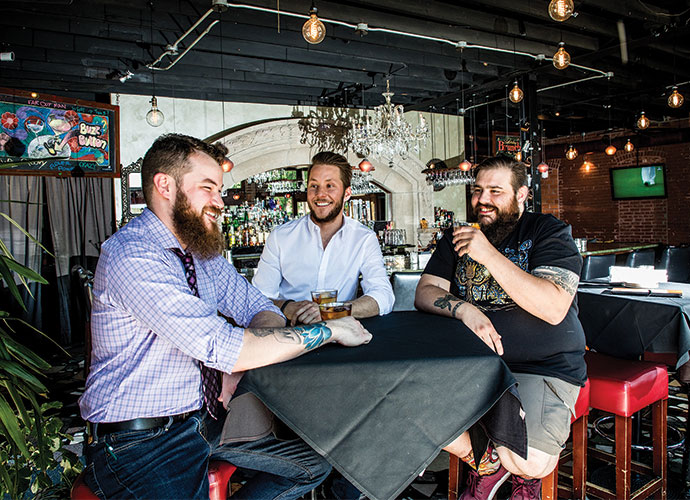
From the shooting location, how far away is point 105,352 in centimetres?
150

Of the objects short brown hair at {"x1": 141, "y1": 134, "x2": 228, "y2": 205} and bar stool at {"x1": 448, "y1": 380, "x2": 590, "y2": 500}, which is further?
→ bar stool at {"x1": 448, "y1": 380, "x2": 590, "y2": 500}

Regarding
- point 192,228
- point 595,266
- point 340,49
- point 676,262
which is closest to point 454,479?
point 192,228

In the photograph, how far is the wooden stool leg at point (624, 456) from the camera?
2168mm

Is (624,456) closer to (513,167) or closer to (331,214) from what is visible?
(513,167)

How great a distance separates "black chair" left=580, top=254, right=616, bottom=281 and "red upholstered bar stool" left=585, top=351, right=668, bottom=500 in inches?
105

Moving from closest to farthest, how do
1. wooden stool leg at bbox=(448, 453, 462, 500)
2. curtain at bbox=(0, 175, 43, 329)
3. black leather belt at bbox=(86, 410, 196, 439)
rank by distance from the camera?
black leather belt at bbox=(86, 410, 196, 439) < wooden stool leg at bbox=(448, 453, 462, 500) < curtain at bbox=(0, 175, 43, 329)

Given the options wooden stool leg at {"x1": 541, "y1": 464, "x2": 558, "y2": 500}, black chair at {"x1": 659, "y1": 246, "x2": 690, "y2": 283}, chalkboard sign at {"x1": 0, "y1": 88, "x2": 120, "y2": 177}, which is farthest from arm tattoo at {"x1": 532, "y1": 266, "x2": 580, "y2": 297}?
chalkboard sign at {"x1": 0, "y1": 88, "x2": 120, "y2": 177}

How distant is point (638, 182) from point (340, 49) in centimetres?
909

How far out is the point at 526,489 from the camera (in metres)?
1.79

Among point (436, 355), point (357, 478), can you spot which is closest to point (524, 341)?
point (436, 355)

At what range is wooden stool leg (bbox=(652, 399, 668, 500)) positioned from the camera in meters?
2.29

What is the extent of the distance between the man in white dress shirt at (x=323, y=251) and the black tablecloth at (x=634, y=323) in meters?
1.24

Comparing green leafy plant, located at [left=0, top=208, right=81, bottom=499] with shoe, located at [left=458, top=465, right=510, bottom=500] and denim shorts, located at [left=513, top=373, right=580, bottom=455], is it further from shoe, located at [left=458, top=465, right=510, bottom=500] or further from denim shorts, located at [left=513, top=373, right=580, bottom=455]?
denim shorts, located at [left=513, top=373, right=580, bottom=455]

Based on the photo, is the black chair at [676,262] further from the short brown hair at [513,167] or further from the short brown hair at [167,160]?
the short brown hair at [167,160]
